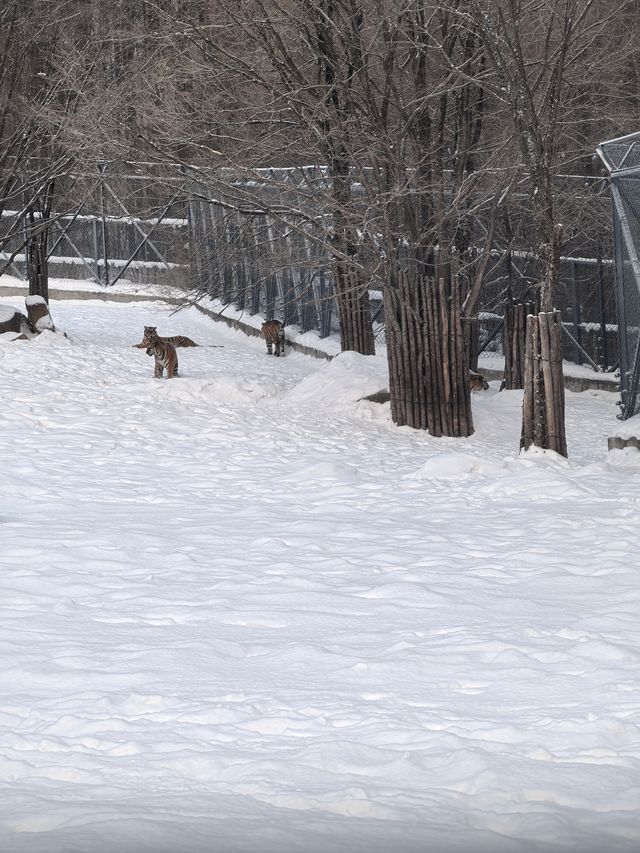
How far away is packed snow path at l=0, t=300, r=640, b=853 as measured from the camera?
12.2ft

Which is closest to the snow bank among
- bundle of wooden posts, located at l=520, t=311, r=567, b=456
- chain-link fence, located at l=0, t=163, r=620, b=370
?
chain-link fence, located at l=0, t=163, r=620, b=370

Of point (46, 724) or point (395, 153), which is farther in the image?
point (395, 153)

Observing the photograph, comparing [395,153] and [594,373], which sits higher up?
[395,153]

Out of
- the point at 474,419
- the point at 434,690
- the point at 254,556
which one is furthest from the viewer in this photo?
the point at 474,419

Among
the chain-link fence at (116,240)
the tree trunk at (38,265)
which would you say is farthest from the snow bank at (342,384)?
the chain-link fence at (116,240)

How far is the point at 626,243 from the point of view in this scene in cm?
1152

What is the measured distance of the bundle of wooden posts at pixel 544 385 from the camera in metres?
10.9

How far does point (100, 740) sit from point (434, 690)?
4.49ft

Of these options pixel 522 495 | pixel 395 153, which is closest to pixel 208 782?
pixel 522 495

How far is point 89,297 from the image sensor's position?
25500mm

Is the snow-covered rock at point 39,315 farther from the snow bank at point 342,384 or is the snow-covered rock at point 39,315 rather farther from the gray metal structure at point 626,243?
the gray metal structure at point 626,243

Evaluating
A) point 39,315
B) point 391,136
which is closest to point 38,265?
point 39,315

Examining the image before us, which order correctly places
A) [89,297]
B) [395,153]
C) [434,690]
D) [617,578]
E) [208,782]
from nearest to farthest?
[208,782], [434,690], [617,578], [395,153], [89,297]

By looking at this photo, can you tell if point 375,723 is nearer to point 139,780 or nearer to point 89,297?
point 139,780
